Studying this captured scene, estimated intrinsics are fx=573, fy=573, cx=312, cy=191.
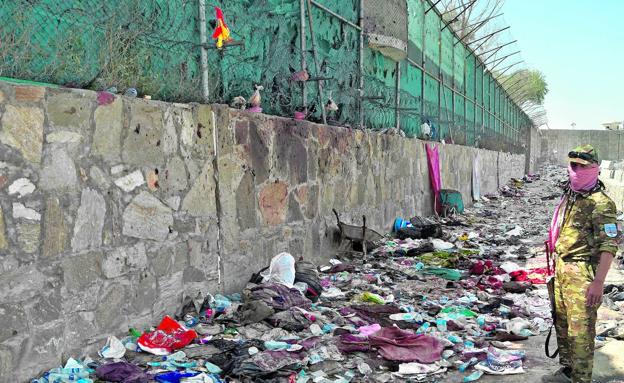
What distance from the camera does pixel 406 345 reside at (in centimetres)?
419

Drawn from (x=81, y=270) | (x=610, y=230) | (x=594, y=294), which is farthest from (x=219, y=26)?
(x=594, y=294)

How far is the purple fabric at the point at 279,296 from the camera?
4812mm

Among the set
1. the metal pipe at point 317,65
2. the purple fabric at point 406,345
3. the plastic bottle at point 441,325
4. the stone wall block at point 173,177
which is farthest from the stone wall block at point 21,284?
the metal pipe at point 317,65

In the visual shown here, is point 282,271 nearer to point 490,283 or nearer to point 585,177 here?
point 490,283

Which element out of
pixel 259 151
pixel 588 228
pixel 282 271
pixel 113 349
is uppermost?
pixel 259 151

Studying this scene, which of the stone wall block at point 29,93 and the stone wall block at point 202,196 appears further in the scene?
the stone wall block at point 202,196

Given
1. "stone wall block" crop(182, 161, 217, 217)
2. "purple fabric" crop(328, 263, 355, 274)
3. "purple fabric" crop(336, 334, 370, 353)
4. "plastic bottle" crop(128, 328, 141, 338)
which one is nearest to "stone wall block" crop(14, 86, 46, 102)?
"stone wall block" crop(182, 161, 217, 217)

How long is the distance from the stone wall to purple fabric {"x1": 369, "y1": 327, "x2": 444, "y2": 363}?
60.3 inches

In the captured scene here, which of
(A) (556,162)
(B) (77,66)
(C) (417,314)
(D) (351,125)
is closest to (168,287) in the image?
(B) (77,66)

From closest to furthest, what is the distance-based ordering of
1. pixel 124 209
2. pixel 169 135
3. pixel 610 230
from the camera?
1. pixel 610 230
2. pixel 124 209
3. pixel 169 135

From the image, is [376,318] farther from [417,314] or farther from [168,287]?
[168,287]

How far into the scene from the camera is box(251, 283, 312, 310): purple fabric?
481 centimetres

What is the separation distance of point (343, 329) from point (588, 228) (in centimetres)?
200

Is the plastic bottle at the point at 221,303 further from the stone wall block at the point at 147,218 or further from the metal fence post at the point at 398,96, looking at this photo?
the metal fence post at the point at 398,96
